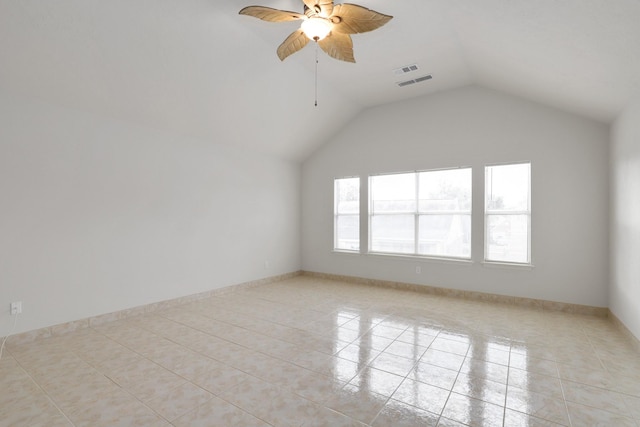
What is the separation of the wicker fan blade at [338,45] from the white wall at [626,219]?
2973 millimetres

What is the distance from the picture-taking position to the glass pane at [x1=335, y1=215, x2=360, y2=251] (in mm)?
6438

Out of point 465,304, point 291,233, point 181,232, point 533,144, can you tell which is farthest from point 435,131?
point 181,232

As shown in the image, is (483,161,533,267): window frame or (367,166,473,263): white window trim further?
(367,166,473,263): white window trim

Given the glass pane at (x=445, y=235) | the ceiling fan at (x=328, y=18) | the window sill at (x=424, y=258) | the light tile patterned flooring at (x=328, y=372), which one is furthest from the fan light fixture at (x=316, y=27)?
the window sill at (x=424, y=258)

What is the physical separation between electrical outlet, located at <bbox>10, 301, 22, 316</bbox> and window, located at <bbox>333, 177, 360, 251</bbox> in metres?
4.86

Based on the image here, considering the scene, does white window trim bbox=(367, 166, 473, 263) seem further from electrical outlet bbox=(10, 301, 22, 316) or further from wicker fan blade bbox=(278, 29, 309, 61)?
electrical outlet bbox=(10, 301, 22, 316)

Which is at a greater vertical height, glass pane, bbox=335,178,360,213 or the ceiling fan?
the ceiling fan

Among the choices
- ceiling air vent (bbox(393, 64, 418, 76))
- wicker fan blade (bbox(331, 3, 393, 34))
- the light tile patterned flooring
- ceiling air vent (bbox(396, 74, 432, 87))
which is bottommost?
the light tile patterned flooring

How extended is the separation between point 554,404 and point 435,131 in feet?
14.0

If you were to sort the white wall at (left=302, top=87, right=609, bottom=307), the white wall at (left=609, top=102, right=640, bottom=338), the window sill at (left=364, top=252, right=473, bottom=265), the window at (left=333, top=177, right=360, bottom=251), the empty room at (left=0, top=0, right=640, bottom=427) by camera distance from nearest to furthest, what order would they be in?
1. the empty room at (left=0, top=0, right=640, bottom=427)
2. the white wall at (left=609, top=102, right=640, bottom=338)
3. the white wall at (left=302, top=87, right=609, bottom=307)
4. the window sill at (left=364, top=252, right=473, bottom=265)
5. the window at (left=333, top=177, right=360, bottom=251)

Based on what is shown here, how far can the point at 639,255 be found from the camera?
10.2 feet

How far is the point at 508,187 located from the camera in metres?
4.88

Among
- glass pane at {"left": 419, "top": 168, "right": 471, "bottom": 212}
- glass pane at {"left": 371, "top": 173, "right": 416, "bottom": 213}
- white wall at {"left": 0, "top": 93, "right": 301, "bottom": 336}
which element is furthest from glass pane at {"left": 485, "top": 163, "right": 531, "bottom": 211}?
white wall at {"left": 0, "top": 93, "right": 301, "bottom": 336}

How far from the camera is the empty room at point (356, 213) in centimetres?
244
